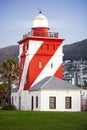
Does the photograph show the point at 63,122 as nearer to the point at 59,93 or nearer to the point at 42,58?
the point at 59,93

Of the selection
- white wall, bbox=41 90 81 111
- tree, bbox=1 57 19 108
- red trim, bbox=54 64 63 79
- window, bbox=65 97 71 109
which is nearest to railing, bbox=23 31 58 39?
red trim, bbox=54 64 63 79

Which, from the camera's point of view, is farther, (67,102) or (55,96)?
(67,102)

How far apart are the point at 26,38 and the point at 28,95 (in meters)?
4.24

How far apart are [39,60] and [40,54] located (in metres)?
0.45

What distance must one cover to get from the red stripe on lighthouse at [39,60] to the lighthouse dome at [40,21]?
1.39m

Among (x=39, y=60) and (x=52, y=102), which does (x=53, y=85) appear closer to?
(x=52, y=102)

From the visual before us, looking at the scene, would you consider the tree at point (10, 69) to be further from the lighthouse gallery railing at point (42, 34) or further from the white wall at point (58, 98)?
the white wall at point (58, 98)

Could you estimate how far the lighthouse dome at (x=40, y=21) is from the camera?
109 feet

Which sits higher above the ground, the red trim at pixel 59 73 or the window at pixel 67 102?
the red trim at pixel 59 73

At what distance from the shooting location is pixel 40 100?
3066cm

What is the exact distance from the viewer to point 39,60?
3297 cm

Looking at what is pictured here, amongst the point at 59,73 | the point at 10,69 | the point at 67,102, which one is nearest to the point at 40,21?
the point at 59,73

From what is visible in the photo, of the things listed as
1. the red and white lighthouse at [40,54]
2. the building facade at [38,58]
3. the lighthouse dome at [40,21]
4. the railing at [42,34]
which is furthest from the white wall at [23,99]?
the lighthouse dome at [40,21]

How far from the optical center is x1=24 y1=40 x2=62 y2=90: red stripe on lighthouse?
3266 cm
